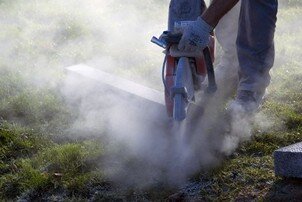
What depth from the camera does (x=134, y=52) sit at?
5.66 metres

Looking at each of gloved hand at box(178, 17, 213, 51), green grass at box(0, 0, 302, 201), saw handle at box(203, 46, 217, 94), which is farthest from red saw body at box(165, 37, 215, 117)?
green grass at box(0, 0, 302, 201)

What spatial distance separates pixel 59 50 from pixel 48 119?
1534 millimetres

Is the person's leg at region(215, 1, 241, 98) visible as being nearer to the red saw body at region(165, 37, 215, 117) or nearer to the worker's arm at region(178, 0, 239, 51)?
the red saw body at region(165, 37, 215, 117)

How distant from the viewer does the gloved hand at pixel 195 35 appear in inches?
137

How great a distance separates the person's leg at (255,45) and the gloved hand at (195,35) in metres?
0.50

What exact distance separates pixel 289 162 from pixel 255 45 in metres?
1.15

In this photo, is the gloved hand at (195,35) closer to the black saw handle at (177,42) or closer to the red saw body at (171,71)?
the black saw handle at (177,42)

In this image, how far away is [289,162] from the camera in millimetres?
3092

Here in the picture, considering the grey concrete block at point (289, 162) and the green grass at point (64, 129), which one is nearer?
the grey concrete block at point (289, 162)

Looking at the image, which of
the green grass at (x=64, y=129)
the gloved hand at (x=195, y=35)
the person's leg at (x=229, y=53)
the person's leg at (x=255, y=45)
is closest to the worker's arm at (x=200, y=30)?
the gloved hand at (x=195, y=35)

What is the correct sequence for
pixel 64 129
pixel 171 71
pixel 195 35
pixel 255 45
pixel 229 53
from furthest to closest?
pixel 229 53 → pixel 64 129 → pixel 255 45 → pixel 171 71 → pixel 195 35

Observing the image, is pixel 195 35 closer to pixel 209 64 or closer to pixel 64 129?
pixel 209 64

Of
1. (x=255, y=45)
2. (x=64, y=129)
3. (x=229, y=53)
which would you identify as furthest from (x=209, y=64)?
(x=64, y=129)

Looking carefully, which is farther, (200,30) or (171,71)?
(171,71)
